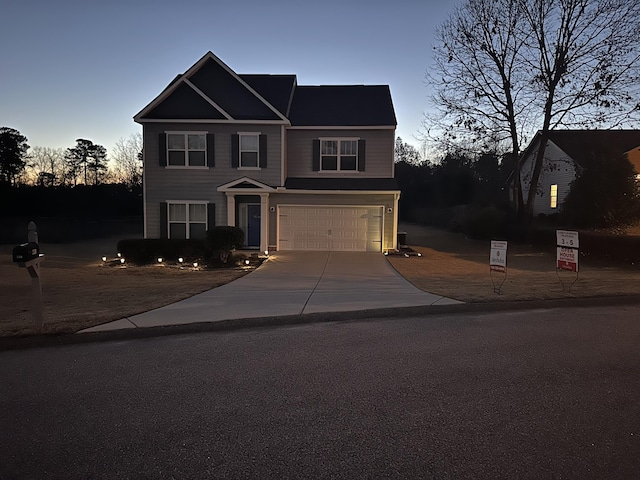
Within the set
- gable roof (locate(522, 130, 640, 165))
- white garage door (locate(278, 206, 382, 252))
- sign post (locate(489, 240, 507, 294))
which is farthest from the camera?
gable roof (locate(522, 130, 640, 165))

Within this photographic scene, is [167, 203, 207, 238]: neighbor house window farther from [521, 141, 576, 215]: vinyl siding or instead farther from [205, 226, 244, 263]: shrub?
[521, 141, 576, 215]: vinyl siding

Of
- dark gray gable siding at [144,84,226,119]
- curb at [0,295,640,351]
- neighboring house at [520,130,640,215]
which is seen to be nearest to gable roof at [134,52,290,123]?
dark gray gable siding at [144,84,226,119]

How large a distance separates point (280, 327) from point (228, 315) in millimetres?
1058

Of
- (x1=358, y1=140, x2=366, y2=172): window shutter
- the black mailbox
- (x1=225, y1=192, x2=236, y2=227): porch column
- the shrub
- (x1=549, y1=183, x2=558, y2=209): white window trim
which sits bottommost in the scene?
the shrub

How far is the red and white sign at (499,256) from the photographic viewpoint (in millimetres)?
10617

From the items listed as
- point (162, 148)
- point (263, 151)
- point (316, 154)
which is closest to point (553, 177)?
point (316, 154)

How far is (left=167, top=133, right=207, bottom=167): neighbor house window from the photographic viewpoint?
66.9 feet

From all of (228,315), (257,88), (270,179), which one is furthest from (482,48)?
(228,315)

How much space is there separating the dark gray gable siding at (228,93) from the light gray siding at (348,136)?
2.13 m

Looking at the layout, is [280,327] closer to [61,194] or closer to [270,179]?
[270,179]

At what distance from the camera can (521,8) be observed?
24.2m

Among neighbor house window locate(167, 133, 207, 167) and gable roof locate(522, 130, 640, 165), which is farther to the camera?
gable roof locate(522, 130, 640, 165)

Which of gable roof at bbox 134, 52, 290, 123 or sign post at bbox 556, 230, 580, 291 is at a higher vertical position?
gable roof at bbox 134, 52, 290, 123

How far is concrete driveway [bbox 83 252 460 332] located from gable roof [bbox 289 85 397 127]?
829cm
